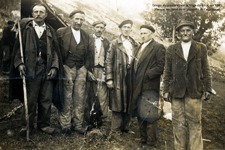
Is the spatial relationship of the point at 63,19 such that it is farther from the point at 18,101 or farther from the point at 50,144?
the point at 50,144

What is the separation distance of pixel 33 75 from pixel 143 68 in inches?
78.1

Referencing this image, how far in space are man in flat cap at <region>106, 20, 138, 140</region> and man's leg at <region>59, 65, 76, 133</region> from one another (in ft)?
2.32

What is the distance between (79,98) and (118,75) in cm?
89

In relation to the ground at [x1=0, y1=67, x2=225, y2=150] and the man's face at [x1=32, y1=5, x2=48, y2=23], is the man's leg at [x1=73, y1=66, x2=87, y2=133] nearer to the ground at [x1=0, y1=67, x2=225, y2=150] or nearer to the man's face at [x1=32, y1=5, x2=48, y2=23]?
the ground at [x1=0, y1=67, x2=225, y2=150]

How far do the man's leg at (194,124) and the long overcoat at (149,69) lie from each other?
0.68 m

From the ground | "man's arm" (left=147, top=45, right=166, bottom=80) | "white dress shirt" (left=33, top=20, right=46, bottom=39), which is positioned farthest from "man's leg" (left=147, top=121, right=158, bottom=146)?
"white dress shirt" (left=33, top=20, right=46, bottom=39)

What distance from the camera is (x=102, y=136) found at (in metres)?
3.38

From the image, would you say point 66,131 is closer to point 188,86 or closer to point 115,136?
point 115,136

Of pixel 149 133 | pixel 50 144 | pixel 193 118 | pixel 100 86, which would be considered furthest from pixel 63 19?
pixel 193 118

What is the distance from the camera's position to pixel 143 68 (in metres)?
3.14

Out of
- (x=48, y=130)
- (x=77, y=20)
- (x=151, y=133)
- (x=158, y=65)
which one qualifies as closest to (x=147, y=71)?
(x=158, y=65)

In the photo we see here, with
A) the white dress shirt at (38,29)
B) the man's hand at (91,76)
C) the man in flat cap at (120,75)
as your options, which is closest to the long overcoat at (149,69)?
the man in flat cap at (120,75)

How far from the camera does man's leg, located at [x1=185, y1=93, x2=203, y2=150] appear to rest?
2602 millimetres

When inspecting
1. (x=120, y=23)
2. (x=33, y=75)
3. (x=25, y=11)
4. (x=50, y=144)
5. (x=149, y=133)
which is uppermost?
(x=25, y=11)
